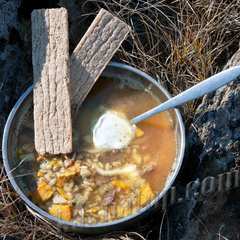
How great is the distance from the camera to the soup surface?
1757mm

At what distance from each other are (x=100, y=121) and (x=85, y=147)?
0.09 metres

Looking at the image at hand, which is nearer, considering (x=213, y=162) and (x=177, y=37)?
(x=213, y=162)

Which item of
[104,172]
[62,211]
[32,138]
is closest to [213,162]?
[104,172]

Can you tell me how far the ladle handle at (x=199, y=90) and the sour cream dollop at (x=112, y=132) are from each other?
0.05 meters

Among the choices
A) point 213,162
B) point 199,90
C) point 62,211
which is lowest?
point 62,211

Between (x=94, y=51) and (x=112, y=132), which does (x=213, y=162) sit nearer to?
(x=112, y=132)

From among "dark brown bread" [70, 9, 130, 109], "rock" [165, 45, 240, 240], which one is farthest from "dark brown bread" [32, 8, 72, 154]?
"rock" [165, 45, 240, 240]

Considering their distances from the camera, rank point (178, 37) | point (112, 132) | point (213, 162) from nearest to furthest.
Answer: point (213, 162) → point (112, 132) → point (178, 37)

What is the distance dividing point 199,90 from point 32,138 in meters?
0.53

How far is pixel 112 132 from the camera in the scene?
1.85 meters

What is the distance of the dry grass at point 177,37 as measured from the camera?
1.98 meters

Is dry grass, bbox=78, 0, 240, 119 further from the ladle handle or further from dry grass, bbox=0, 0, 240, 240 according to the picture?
the ladle handle

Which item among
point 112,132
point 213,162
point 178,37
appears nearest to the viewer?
point 213,162

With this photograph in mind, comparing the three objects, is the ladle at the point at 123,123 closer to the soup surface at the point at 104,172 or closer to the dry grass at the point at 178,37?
the soup surface at the point at 104,172
